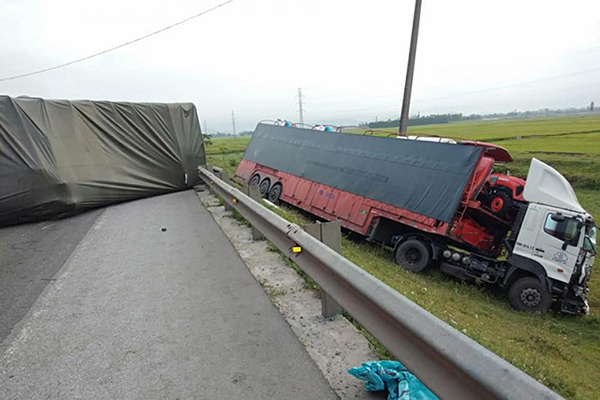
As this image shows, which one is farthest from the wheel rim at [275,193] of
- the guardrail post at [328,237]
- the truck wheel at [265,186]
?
the guardrail post at [328,237]

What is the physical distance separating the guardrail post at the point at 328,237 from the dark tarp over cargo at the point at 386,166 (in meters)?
7.64

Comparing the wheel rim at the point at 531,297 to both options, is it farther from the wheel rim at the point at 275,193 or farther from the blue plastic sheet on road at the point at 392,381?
the wheel rim at the point at 275,193

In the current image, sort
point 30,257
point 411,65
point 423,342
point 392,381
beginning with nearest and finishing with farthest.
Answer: point 423,342 → point 392,381 → point 30,257 → point 411,65

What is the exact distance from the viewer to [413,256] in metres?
11.0

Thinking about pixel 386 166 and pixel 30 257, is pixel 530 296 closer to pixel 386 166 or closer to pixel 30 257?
pixel 386 166

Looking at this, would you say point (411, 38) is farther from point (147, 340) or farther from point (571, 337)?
point (147, 340)

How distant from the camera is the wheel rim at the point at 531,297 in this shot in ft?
29.8

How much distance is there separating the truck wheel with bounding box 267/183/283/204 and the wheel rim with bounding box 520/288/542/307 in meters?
9.03

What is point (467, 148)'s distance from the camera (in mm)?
9828

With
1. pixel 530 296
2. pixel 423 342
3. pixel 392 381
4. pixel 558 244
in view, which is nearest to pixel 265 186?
pixel 530 296

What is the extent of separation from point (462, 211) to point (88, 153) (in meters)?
9.29

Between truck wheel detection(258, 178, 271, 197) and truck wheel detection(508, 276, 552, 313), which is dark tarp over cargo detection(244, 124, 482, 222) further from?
truck wheel detection(508, 276, 552, 313)

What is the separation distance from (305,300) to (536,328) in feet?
22.0

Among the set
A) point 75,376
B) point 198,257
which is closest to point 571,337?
point 198,257
